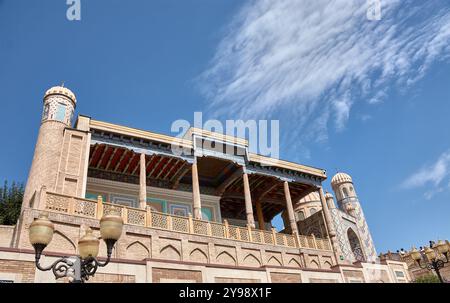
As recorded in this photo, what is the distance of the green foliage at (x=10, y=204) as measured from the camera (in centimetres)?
2358

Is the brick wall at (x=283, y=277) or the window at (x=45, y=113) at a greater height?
the window at (x=45, y=113)

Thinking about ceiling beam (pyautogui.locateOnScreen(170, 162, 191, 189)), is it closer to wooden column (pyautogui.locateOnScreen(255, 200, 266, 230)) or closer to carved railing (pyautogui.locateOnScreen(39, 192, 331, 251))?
carved railing (pyautogui.locateOnScreen(39, 192, 331, 251))

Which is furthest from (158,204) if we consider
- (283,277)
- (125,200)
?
(283,277)

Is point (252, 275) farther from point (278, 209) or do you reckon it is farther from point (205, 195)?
point (278, 209)

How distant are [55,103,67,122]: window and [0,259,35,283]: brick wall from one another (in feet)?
30.8

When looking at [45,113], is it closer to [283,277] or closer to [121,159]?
[121,159]

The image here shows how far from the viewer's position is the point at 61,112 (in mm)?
17641

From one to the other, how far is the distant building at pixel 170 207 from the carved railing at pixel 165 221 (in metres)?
0.04

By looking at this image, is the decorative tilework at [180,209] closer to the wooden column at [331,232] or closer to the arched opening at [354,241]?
the wooden column at [331,232]

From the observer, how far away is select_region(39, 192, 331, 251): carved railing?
13.1 meters

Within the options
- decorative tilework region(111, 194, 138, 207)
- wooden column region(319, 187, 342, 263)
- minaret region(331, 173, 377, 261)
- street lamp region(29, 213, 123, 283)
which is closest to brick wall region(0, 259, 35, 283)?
street lamp region(29, 213, 123, 283)

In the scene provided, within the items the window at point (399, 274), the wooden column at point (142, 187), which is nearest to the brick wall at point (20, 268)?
the wooden column at point (142, 187)

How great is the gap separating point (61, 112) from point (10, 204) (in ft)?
35.4

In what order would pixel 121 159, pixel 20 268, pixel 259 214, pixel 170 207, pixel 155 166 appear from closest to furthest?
1. pixel 20 268
2. pixel 121 159
3. pixel 155 166
4. pixel 170 207
5. pixel 259 214
